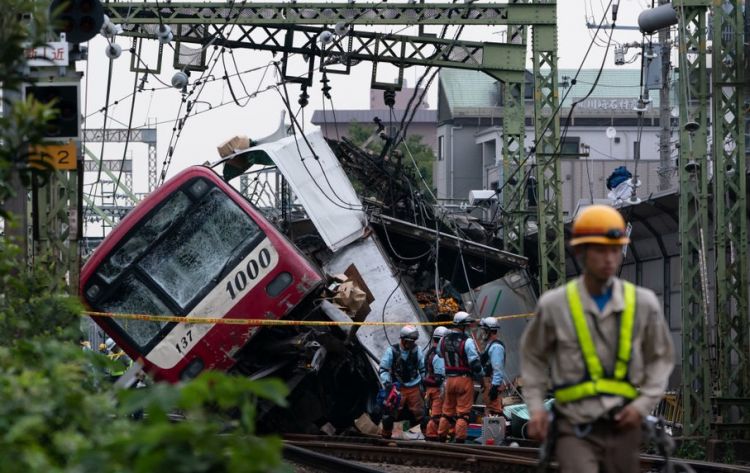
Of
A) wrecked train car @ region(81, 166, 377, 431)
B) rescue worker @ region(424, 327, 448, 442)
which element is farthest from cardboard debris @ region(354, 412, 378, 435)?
wrecked train car @ region(81, 166, 377, 431)

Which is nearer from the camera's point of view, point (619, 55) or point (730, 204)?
point (730, 204)

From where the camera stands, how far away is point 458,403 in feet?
64.6

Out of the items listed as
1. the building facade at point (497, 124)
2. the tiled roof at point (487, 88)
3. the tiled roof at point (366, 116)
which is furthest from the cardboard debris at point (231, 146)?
the tiled roof at point (366, 116)

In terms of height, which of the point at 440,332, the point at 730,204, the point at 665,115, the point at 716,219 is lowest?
the point at 440,332

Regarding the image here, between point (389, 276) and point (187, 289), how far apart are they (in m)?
4.57

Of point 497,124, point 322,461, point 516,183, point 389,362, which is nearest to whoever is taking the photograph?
point 322,461

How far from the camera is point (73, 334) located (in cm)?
890

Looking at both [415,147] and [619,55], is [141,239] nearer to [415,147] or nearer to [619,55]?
[619,55]

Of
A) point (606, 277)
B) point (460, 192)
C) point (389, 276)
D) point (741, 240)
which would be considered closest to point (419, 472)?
point (741, 240)

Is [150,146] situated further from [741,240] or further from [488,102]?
[741,240]

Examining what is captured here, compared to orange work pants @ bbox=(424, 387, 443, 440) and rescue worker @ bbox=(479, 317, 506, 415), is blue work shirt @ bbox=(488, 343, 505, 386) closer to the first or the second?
rescue worker @ bbox=(479, 317, 506, 415)

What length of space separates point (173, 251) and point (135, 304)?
0.81 meters

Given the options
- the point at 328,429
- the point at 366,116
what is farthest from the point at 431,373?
the point at 366,116

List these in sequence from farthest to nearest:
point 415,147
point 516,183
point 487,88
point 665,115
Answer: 1. point 415,147
2. point 487,88
3. point 665,115
4. point 516,183
